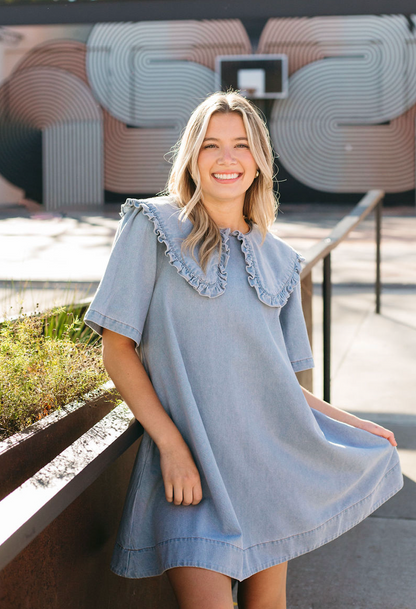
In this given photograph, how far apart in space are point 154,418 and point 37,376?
1.57 feet

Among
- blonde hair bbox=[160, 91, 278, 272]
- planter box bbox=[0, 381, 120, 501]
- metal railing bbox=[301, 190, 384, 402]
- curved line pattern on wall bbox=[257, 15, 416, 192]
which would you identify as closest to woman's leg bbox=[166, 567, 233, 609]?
planter box bbox=[0, 381, 120, 501]

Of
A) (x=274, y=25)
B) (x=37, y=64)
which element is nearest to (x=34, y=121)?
(x=37, y=64)

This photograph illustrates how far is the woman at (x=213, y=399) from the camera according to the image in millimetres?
1467

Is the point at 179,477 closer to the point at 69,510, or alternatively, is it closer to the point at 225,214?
the point at 69,510

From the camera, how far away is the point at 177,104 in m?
20.9

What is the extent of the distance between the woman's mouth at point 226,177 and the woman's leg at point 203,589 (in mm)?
857

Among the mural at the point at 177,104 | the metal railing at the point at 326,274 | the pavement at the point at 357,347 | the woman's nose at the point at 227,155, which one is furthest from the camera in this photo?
the mural at the point at 177,104

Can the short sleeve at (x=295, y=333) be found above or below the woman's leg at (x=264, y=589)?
above

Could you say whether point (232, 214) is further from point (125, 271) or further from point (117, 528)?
point (117, 528)

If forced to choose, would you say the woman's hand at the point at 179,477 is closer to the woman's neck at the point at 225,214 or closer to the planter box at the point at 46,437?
the planter box at the point at 46,437

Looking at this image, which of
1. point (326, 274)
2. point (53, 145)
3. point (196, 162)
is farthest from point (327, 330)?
point (53, 145)

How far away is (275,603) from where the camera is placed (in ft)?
5.29

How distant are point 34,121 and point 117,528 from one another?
69.5 feet

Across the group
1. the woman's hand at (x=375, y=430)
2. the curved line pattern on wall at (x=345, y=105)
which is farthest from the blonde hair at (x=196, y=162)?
the curved line pattern on wall at (x=345, y=105)
